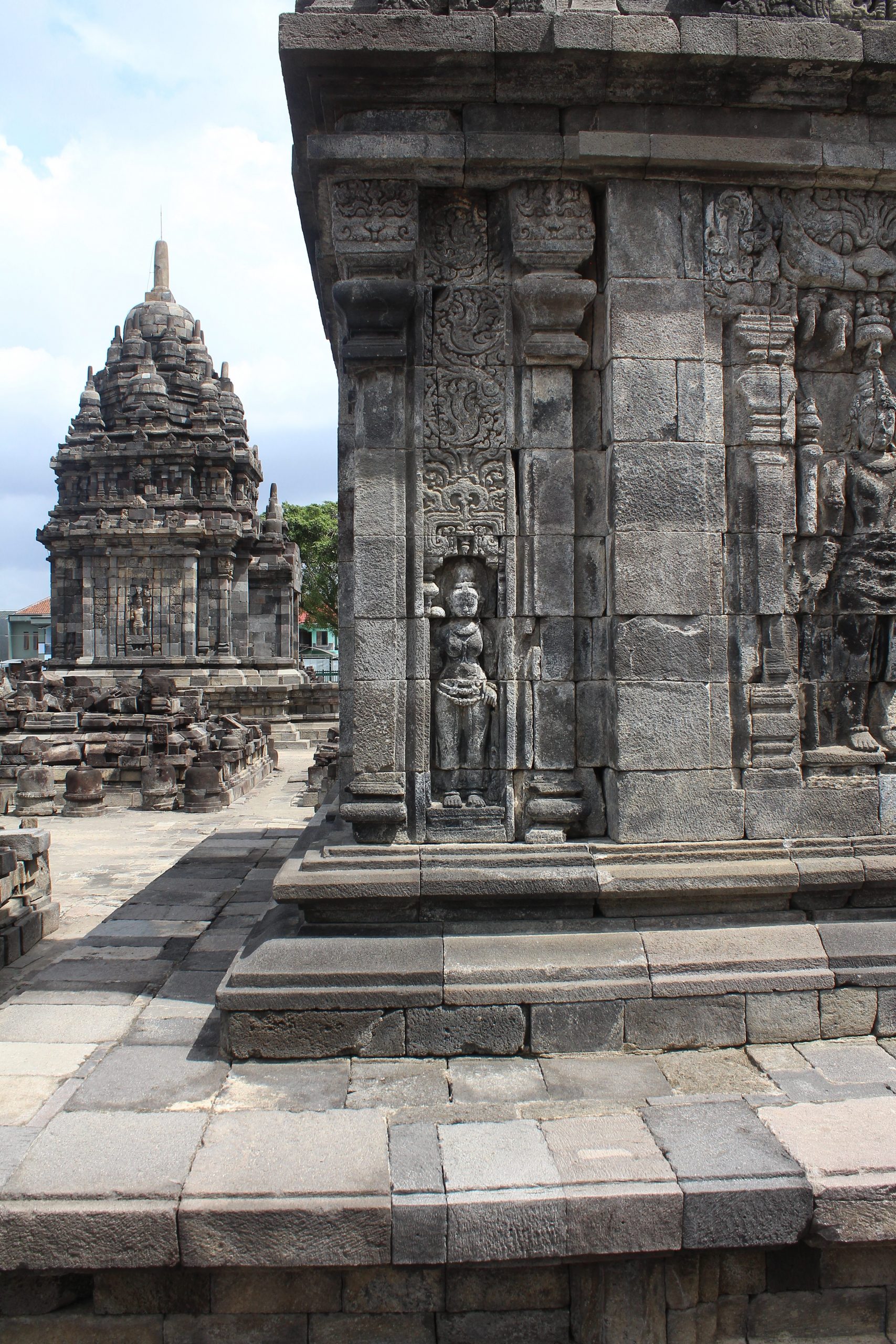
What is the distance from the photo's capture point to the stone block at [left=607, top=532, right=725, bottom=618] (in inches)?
177

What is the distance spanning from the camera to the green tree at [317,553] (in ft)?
162

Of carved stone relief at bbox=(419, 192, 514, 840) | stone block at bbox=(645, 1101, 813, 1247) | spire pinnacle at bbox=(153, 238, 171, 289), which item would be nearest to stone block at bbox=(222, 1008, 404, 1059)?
carved stone relief at bbox=(419, 192, 514, 840)

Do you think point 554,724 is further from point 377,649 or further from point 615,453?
point 615,453

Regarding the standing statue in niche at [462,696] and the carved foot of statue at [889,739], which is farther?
the carved foot of statue at [889,739]

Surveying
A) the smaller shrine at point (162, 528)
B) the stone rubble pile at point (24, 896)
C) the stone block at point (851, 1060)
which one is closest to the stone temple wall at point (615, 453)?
the stone block at point (851, 1060)

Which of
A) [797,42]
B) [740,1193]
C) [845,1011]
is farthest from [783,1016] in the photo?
[797,42]

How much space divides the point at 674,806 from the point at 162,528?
1110 inches

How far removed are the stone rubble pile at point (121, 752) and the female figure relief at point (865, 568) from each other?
10832mm

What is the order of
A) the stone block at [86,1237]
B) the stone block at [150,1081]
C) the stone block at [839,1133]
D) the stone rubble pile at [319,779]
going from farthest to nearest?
the stone rubble pile at [319,779]
the stone block at [150,1081]
the stone block at [839,1133]
the stone block at [86,1237]

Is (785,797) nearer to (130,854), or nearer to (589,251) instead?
(589,251)

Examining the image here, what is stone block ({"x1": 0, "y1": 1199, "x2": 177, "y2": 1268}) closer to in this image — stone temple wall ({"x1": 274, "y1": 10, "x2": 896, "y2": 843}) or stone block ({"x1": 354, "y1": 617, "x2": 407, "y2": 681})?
stone temple wall ({"x1": 274, "y1": 10, "x2": 896, "y2": 843})

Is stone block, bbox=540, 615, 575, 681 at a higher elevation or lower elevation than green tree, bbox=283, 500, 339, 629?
lower

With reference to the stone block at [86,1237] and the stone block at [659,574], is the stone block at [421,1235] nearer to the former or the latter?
the stone block at [86,1237]

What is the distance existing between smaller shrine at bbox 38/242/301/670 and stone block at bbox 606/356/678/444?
26.8 m
